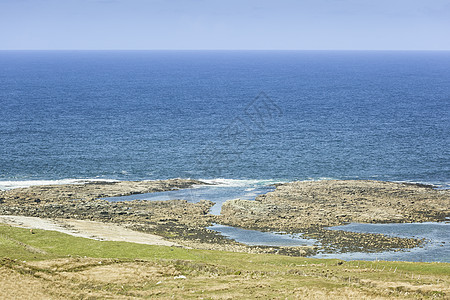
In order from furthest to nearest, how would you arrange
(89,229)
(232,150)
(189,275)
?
(232,150), (89,229), (189,275)

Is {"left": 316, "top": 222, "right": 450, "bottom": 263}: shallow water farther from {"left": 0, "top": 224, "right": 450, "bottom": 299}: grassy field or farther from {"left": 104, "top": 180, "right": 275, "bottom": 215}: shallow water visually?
{"left": 104, "top": 180, "right": 275, "bottom": 215}: shallow water

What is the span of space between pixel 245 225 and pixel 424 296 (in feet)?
135

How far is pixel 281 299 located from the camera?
4450cm

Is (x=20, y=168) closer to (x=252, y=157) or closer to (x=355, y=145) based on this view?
(x=252, y=157)

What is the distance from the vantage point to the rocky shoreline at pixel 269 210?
246 feet

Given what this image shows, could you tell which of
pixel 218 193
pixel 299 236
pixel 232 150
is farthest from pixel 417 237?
pixel 232 150

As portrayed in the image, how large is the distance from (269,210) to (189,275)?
38.2m

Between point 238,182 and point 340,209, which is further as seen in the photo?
point 238,182

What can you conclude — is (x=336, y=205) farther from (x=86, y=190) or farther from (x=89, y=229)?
(x=86, y=190)

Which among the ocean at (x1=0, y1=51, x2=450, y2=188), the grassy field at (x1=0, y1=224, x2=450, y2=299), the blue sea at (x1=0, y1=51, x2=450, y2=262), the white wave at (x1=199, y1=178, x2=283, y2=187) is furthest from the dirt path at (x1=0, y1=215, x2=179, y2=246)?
the white wave at (x1=199, y1=178, x2=283, y2=187)

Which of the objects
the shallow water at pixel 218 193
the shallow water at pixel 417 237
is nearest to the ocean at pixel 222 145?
the shallow water at pixel 218 193

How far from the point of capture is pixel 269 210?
88125 mm

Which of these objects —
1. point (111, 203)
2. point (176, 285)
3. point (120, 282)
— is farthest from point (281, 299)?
Answer: point (111, 203)

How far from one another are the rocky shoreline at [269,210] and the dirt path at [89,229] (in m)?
3.28
